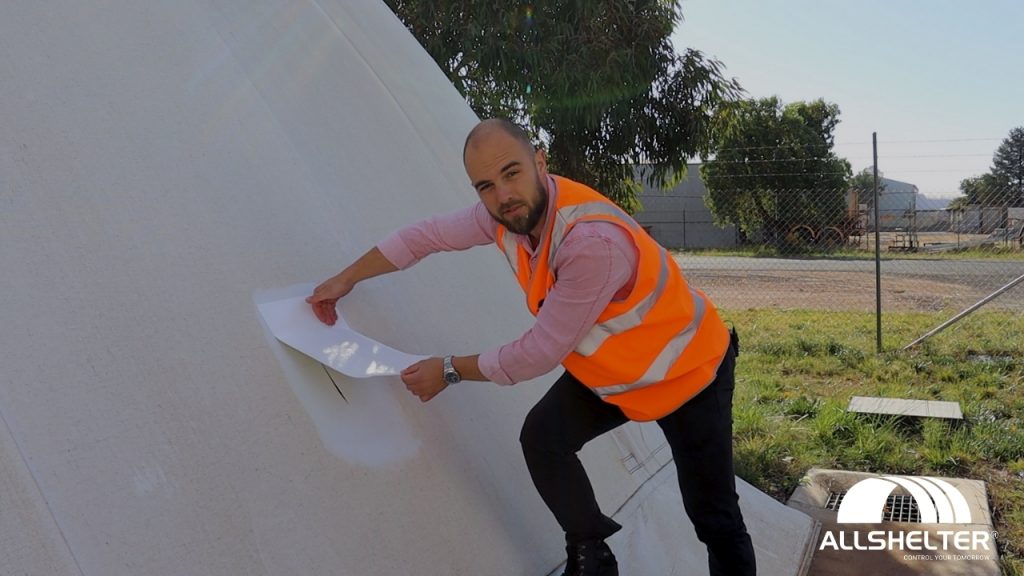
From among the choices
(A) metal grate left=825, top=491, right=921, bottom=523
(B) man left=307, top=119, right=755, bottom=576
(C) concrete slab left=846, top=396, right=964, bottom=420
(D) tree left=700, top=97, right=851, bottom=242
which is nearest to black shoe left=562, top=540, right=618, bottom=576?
(B) man left=307, top=119, right=755, bottom=576

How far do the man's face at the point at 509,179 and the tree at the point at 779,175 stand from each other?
1340 centimetres

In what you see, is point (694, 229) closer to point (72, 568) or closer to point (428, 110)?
point (428, 110)

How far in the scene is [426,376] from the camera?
212 centimetres

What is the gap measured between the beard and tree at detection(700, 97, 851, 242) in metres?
13.4

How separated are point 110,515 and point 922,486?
4086 millimetres

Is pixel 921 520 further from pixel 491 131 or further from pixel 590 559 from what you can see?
pixel 491 131

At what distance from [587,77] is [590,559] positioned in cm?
494

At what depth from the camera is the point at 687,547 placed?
3.08 meters

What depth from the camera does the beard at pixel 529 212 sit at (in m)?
2.13

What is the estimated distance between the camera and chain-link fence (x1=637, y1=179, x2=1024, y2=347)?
12172 mm

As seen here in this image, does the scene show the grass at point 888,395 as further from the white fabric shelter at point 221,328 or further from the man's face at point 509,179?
the man's face at point 509,179

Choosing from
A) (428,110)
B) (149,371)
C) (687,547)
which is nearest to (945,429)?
(687,547)

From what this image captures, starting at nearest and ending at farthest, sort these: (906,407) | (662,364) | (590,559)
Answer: (662,364) < (590,559) < (906,407)

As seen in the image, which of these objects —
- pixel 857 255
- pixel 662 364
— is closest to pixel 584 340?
pixel 662 364
